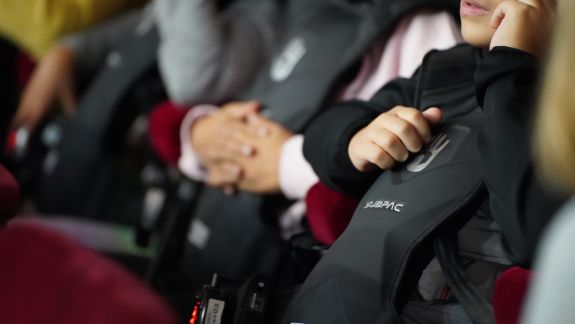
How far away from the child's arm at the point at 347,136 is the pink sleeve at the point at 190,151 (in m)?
0.31

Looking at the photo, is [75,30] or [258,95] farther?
[75,30]

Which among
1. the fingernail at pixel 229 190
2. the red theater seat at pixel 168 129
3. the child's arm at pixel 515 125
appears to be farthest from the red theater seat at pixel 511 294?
the red theater seat at pixel 168 129

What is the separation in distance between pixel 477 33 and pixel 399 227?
0.18m

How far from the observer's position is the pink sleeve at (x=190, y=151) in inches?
41.5

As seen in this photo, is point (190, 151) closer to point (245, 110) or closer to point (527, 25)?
point (245, 110)

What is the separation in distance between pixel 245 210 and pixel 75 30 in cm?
56

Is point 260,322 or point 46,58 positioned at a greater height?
point 46,58

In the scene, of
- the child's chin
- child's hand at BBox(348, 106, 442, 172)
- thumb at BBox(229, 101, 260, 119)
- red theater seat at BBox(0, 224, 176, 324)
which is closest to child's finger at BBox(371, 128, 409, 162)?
child's hand at BBox(348, 106, 442, 172)

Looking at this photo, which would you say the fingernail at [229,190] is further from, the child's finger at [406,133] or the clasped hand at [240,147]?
the child's finger at [406,133]

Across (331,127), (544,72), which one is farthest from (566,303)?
(331,127)

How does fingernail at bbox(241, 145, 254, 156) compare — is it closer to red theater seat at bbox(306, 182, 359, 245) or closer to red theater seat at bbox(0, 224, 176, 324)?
red theater seat at bbox(306, 182, 359, 245)

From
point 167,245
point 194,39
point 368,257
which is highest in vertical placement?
point 194,39

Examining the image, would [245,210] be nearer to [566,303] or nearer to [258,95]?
[258,95]

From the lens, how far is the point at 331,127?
2.44 feet
